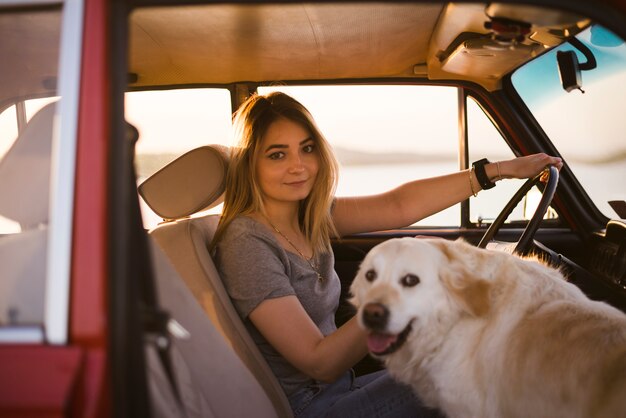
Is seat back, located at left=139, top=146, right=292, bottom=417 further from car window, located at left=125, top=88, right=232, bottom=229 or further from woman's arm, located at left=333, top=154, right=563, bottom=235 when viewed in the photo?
car window, located at left=125, top=88, right=232, bottom=229

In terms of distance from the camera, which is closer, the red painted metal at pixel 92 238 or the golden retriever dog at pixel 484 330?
the red painted metal at pixel 92 238

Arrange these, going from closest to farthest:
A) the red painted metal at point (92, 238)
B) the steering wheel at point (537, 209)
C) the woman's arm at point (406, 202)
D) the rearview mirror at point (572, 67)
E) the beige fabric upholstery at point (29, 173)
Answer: the red painted metal at point (92, 238) → the beige fabric upholstery at point (29, 173) → the steering wheel at point (537, 209) → the rearview mirror at point (572, 67) → the woman's arm at point (406, 202)

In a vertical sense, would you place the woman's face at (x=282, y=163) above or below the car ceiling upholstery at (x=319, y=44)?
below

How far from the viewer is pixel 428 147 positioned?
3.90 metres

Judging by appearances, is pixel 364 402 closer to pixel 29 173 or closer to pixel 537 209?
pixel 537 209

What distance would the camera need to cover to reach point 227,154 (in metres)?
2.43

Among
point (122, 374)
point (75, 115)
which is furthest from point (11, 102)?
point (122, 374)

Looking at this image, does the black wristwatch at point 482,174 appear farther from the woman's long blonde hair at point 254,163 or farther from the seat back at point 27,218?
the seat back at point 27,218

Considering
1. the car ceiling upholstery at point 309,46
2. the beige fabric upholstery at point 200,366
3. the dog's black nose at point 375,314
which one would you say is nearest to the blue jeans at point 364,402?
the beige fabric upholstery at point 200,366

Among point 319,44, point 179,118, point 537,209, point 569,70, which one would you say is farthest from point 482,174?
point 179,118

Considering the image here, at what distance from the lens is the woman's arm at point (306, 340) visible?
198cm

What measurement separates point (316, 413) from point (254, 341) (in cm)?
33

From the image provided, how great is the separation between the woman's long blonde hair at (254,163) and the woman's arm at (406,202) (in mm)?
324

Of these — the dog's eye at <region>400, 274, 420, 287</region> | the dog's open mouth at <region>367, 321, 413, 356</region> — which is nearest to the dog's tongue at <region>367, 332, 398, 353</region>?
the dog's open mouth at <region>367, 321, 413, 356</region>
